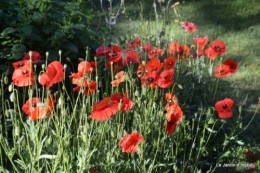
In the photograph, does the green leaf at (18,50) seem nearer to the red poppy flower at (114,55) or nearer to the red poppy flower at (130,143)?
the red poppy flower at (114,55)

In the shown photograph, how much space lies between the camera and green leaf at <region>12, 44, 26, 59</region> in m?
3.50

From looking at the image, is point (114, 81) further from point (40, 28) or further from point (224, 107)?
point (40, 28)

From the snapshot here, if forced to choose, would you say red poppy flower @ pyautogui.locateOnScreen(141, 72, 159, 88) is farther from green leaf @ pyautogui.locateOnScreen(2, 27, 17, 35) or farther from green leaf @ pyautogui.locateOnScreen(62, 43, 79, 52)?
green leaf @ pyautogui.locateOnScreen(2, 27, 17, 35)

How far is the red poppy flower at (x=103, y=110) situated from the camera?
2195mm

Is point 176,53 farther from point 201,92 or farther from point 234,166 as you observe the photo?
point 234,166

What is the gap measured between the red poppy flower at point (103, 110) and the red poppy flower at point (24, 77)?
324mm

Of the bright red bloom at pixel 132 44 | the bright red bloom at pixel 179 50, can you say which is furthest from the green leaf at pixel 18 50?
the bright red bloom at pixel 179 50

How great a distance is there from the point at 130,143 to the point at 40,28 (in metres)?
1.73

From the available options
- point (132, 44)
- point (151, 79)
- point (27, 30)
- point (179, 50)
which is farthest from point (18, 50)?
point (151, 79)

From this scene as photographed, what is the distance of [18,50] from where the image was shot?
11.6 feet

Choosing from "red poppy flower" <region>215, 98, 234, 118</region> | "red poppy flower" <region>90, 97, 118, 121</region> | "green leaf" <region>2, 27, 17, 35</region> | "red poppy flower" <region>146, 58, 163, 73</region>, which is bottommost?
"red poppy flower" <region>215, 98, 234, 118</region>

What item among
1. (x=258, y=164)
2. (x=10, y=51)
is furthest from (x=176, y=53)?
(x=10, y=51)

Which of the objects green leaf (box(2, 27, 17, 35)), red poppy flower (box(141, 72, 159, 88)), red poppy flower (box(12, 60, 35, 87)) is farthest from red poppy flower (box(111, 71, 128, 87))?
green leaf (box(2, 27, 17, 35))

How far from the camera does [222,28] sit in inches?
261
